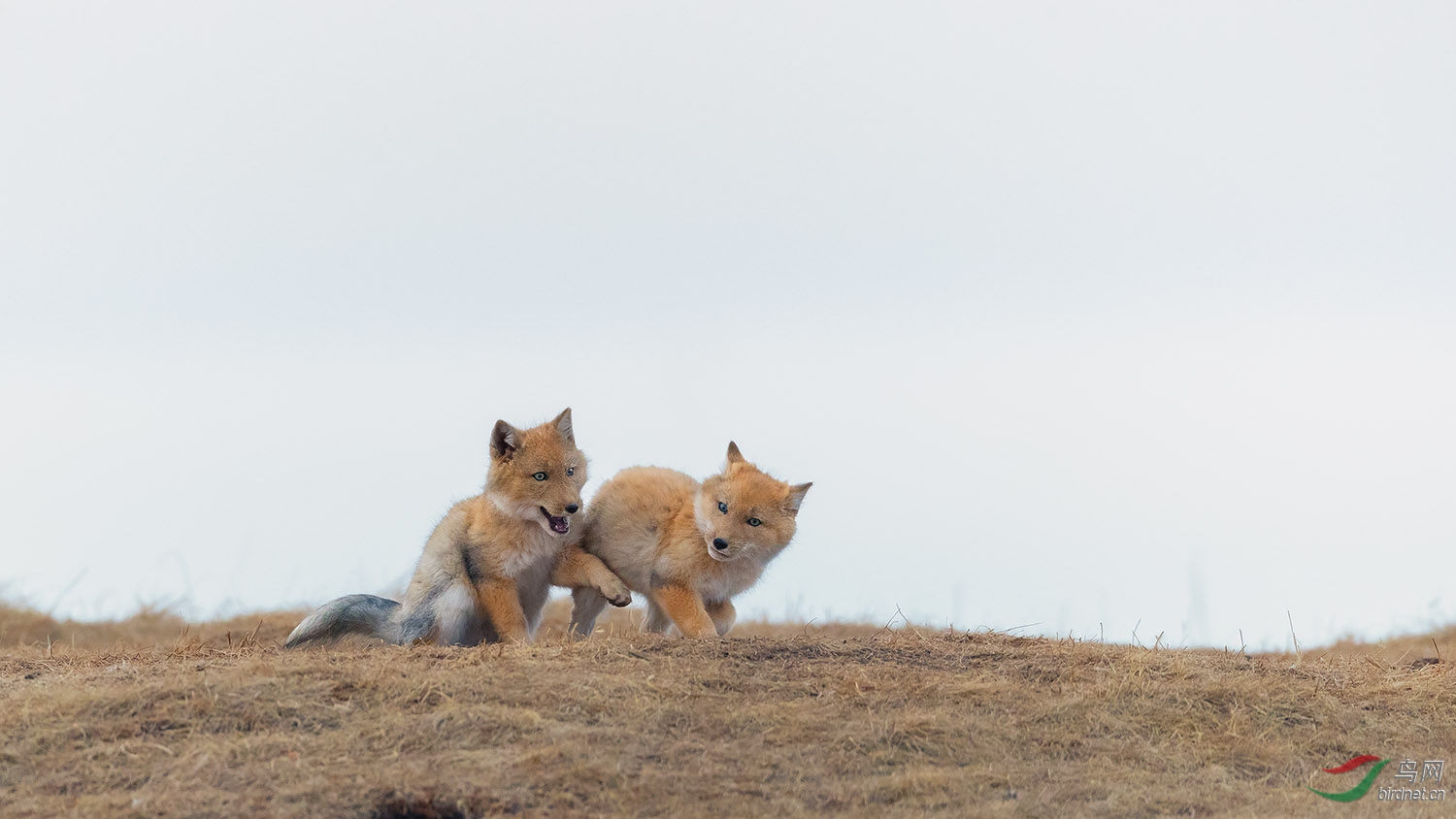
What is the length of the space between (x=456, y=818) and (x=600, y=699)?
131cm

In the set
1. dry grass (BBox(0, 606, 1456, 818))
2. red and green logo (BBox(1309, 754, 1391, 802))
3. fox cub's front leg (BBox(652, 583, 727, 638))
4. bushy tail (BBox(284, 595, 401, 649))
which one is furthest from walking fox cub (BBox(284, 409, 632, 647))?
red and green logo (BBox(1309, 754, 1391, 802))

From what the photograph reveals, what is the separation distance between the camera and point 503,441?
896cm

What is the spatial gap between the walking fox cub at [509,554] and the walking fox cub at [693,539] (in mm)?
214

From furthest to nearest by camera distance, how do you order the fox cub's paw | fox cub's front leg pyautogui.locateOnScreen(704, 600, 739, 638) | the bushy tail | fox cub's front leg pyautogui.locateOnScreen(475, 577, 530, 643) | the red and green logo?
the bushy tail → fox cub's front leg pyautogui.locateOnScreen(704, 600, 739, 638) → fox cub's front leg pyautogui.locateOnScreen(475, 577, 530, 643) → the fox cub's paw → the red and green logo

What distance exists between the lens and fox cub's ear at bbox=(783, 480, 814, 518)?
Result: 29.9 ft

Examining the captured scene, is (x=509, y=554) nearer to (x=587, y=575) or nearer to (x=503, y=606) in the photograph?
(x=503, y=606)

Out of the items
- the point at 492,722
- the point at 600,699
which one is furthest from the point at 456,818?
the point at 600,699

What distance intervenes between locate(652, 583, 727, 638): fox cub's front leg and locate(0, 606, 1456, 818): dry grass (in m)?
0.63

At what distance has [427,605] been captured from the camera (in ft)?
30.0

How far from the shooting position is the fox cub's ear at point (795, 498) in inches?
359

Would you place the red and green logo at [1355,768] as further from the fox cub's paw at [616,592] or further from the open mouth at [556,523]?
the open mouth at [556,523]

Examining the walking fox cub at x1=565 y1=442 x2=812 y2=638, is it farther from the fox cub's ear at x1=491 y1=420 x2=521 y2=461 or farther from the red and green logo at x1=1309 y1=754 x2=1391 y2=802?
the red and green logo at x1=1309 y1=754 x2=1391 y2=802
